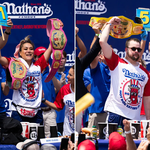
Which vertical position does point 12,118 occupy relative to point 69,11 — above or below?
below

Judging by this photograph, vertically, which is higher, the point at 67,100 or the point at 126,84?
the point at 126,84

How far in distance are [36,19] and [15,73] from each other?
0.54m

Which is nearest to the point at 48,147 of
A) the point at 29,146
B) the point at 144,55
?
the point at 29,146

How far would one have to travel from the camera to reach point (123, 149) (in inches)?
97.3

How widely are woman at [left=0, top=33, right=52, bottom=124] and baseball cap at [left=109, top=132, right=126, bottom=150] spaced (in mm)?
984

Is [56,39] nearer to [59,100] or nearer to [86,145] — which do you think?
[59,100]

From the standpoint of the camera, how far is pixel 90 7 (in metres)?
2.43

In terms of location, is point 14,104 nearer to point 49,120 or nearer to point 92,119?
point 49,120

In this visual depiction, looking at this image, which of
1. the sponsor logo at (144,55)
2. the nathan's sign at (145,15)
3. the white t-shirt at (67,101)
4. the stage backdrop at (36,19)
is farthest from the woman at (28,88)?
the nathan's sign at (145,15)

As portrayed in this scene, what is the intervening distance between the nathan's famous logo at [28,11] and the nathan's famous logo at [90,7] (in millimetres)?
632

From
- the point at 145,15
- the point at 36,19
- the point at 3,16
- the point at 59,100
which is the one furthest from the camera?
the point at 59,100

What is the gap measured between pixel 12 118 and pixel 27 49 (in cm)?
67

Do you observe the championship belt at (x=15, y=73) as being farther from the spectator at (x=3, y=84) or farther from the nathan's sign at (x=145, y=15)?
the nathan's sign at (x=145, y=15)

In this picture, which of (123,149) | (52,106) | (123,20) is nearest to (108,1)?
(123,20)
